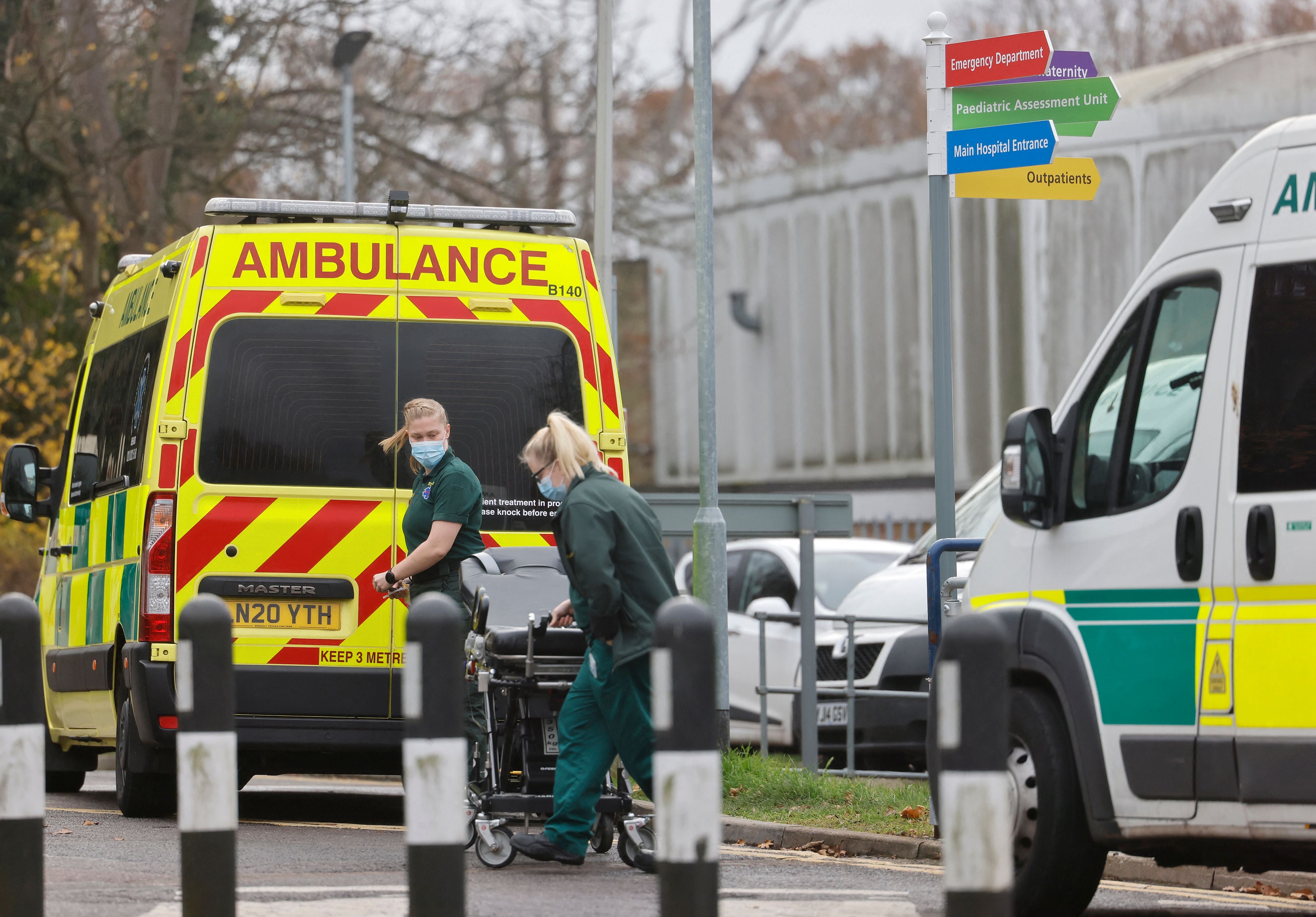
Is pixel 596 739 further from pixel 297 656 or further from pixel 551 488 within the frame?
pixel 297 656

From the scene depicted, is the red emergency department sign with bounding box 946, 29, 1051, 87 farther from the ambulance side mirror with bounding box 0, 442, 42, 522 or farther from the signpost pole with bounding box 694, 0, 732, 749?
the ambulance side mirror with bounding box 0, 442, 42, 522

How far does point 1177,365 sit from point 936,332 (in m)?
3.31

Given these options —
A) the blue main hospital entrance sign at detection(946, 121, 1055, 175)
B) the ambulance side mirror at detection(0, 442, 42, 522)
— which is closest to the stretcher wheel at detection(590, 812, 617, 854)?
the blue main hospital entrance sign at detection(946, 121, 1055, 175)

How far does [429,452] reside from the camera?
8.65 metres

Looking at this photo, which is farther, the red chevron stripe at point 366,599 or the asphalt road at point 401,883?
the red chevron stripe at point 366,599

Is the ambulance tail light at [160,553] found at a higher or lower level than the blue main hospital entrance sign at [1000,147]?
lower

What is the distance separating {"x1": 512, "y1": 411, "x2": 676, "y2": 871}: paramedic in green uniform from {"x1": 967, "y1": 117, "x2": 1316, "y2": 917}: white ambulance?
1.42 metres

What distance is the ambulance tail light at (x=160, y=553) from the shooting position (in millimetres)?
9031

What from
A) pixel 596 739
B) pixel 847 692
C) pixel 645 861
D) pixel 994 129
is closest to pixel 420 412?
pixel 596 739

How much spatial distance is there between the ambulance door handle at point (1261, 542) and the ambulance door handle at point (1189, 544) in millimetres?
171

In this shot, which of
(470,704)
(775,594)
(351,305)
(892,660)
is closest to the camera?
(470,704)

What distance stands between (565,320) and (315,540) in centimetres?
148

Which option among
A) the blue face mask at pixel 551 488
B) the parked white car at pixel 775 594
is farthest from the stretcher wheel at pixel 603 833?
the parked white car at pixel 775 594

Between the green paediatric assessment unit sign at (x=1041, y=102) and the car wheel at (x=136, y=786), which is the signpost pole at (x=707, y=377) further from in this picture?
the car wheel at (x=136, y=786)
